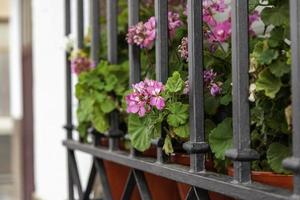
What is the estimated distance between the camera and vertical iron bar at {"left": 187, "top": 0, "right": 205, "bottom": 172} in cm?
116

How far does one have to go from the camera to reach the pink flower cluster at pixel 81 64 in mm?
1899

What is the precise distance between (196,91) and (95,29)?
750 mm

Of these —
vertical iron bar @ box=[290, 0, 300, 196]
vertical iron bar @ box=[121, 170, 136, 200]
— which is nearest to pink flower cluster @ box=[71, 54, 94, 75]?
vertical iron bar @ box=[121, 170, 136, 200]

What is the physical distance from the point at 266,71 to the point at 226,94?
0.87ft

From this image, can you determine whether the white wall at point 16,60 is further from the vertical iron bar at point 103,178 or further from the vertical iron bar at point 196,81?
the vertical iron bar at point 196,81

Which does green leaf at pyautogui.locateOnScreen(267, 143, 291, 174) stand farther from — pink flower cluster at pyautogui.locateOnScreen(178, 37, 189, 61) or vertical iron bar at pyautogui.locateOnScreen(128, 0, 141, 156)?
vertical iron bar at pyautogui.locateOnScreen(128, 0, 141, 156)

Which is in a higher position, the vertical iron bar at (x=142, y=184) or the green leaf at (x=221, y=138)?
the green leaf at (x=221, y=138)

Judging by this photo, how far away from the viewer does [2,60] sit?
295 inches

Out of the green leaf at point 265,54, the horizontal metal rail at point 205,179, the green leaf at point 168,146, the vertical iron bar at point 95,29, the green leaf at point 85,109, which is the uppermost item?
the vertical iron bar at point 95,29

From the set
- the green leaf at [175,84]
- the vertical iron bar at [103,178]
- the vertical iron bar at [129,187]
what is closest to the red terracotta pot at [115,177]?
the vertical iron bar at [103,178]

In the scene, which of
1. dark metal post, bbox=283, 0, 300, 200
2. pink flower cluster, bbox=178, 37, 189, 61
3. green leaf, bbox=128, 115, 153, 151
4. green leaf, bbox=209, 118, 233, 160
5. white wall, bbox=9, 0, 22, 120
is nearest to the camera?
dark metal post, bbox=283, 0, 300, 200

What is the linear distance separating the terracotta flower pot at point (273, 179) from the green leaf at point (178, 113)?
205 mm

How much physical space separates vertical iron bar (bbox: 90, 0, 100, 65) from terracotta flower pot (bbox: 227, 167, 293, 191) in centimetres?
91

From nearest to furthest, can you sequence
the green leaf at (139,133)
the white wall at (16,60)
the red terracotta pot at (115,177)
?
the green leaf at (139,133), the red terracotta pot at (115,177), the white wall at (16,60)
